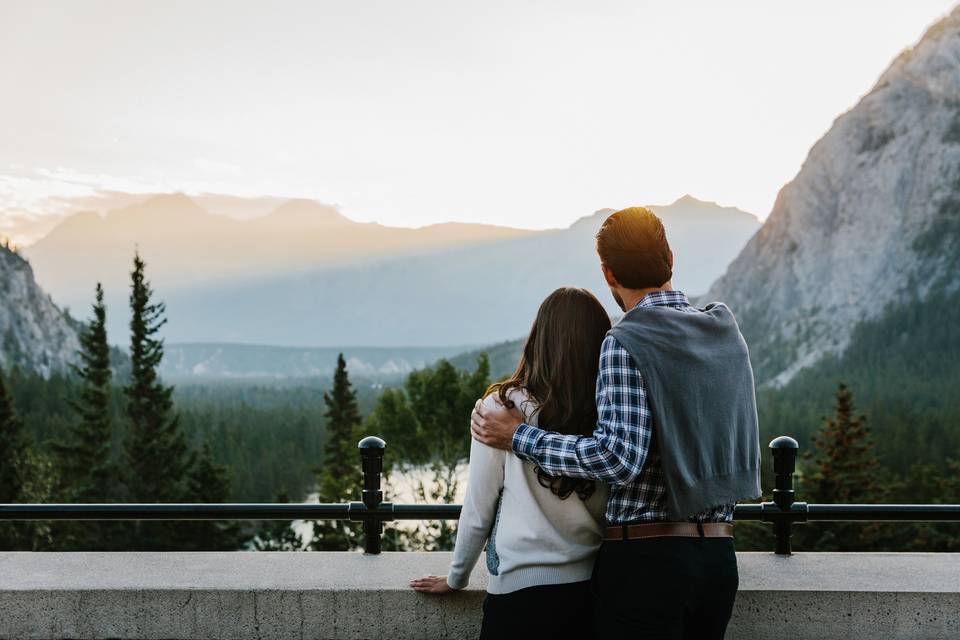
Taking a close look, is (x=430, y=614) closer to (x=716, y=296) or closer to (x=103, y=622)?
(x=103, y=622)

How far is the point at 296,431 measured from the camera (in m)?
94.7

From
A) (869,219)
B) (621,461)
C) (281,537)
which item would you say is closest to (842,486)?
(281,537)

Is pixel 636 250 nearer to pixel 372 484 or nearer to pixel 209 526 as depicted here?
pixel 372 484

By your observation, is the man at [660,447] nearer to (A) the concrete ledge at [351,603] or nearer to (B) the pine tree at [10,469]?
(A) the concrete ledge at [351,603]

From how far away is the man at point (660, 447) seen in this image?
2.56 m

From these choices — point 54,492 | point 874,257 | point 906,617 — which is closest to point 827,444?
point 906,617

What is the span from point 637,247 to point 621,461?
66cm

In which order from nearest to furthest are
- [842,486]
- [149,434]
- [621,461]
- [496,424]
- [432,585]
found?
[621,461]
[496,424]
[432,585]
[842,486]
[149,434]

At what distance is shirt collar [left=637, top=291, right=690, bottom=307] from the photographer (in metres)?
2.69

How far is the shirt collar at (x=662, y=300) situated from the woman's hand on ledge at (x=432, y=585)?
63.3 inches

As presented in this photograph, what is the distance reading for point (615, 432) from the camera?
2561 millimetres

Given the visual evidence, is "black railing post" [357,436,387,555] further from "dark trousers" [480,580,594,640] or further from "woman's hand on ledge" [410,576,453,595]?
"dark trousers" [480,580,594,640]

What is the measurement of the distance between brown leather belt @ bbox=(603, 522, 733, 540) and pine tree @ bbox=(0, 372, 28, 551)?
5578 cm

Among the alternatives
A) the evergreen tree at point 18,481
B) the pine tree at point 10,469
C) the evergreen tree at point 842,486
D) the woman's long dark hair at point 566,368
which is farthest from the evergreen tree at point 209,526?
the woman's long dark hair at point 566,368
